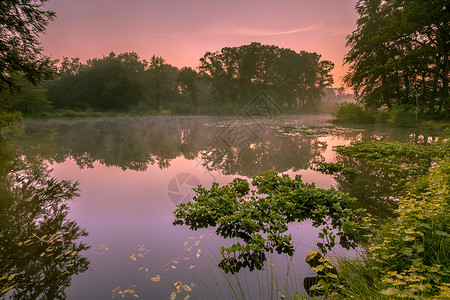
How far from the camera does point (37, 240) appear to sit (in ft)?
13.1

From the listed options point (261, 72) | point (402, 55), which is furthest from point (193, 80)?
point (402, 55)

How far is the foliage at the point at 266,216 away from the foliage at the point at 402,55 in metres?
25.1

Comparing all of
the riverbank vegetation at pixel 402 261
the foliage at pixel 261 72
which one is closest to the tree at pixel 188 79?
the foliage at pixel 261 72

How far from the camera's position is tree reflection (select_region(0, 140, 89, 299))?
3004 mm

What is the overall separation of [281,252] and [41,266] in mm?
4090

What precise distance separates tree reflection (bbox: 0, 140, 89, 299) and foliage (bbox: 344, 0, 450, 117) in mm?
30032

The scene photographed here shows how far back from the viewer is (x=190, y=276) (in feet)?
10.5

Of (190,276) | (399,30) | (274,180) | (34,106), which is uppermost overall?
(399,30)

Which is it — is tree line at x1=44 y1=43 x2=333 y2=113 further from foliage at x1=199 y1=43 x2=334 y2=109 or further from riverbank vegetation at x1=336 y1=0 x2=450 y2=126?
riverbank vegetation at x1=336 y1=0 x2=450 y2=126

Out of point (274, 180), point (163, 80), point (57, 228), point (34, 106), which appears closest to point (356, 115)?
point (274, 180)

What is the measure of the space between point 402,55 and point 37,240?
34.2 m

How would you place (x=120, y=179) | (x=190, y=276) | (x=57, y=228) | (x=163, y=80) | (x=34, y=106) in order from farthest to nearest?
(x=163, y=80) → (x=34, y=106) → (x=120, y=179) → (x=57, y=228) → (x=190, y=276)

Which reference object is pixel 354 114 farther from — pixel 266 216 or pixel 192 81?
pixel 192 81

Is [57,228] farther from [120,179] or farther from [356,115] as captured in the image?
[356,115]
